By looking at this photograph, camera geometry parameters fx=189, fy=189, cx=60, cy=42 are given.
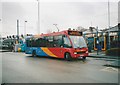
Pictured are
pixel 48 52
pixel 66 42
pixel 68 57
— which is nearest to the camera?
pixel 68 57

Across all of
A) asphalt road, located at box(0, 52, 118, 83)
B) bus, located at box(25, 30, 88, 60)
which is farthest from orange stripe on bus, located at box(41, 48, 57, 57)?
asphalt road, located at box(0, 52, 118, 83)

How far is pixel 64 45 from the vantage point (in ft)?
59.5

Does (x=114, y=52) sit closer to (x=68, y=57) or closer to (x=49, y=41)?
(x=68, y=57)

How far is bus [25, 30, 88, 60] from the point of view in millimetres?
17438

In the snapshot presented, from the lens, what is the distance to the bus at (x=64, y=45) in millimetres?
17438

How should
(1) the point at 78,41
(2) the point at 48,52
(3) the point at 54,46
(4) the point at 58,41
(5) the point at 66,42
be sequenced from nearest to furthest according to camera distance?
(5) the point at 66,42
(1) the point at 78,41
(4) the point at 58,41
(3) the point at 54,46
(2) the point at 48,52

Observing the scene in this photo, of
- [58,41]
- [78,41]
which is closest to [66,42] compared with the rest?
[78,41]

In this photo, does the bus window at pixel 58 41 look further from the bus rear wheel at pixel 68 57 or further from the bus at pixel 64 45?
the bus rear wheel at pixel 68 57

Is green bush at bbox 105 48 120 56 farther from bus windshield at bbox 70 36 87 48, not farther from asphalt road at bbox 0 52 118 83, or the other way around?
asphalt road at bbox 0 52 118 83

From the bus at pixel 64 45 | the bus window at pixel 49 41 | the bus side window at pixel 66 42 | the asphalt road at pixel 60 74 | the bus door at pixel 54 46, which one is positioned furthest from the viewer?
the bus window at pixel 49 41

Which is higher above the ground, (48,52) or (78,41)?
(78,41)

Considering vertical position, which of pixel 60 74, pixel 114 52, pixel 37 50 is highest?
pixel 37 50

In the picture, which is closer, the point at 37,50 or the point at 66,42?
the point at 66,42

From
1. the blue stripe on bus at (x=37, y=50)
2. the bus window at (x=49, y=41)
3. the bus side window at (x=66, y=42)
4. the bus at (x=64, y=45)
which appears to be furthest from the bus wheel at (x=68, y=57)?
the blue stripe on bus at (x=37, y=50)
